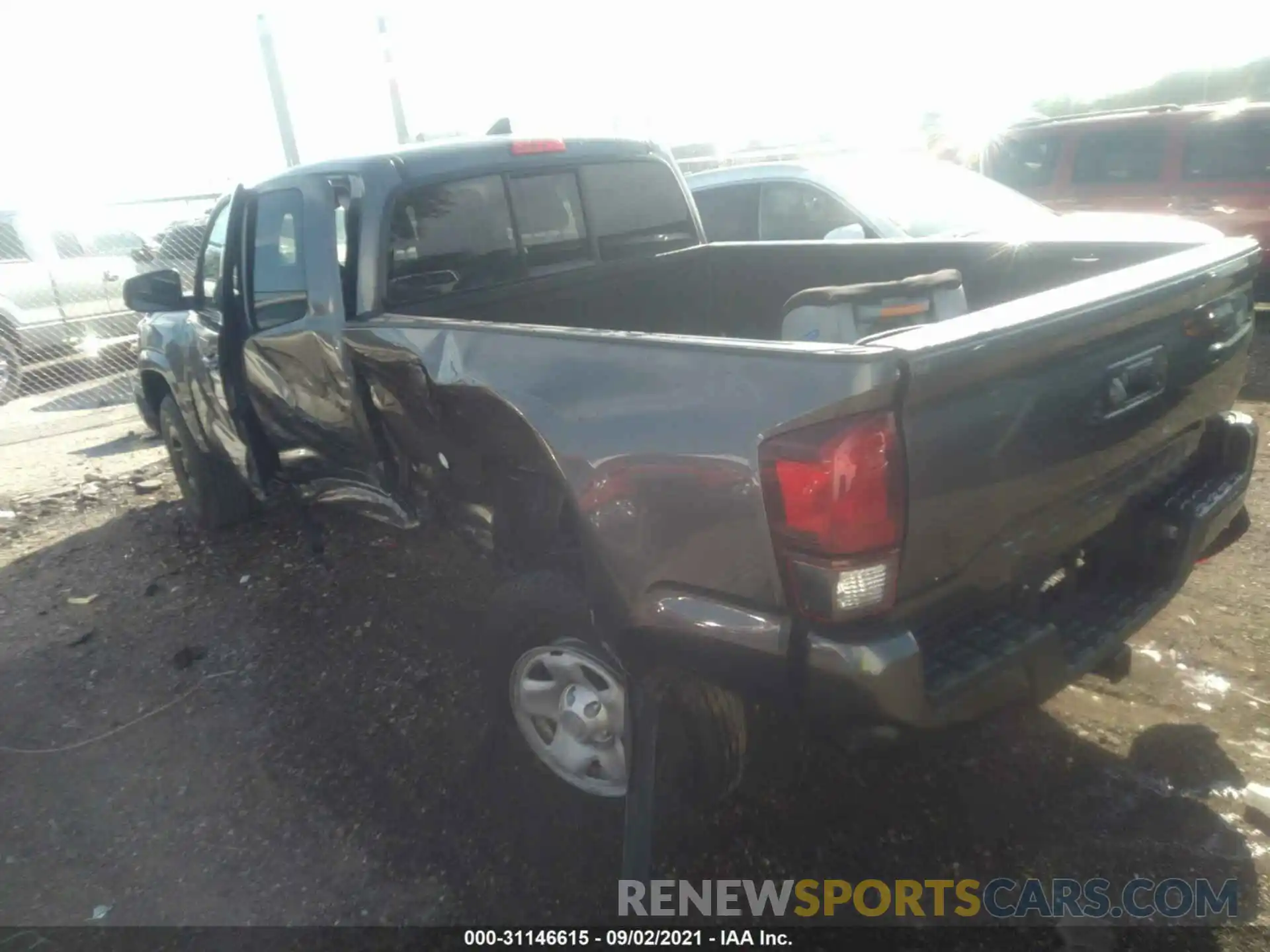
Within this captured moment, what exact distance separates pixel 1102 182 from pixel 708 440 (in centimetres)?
839

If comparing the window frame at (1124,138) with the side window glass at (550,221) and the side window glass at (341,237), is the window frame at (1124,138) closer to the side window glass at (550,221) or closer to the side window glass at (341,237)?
the side window glass at (550,221)

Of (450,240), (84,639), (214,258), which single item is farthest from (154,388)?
(450,240)

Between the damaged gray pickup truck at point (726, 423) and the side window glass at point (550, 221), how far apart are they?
12 millimetres

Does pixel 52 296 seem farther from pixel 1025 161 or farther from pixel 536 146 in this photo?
pixel 1025 161

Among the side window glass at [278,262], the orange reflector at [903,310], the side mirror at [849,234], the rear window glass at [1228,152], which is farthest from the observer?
the rear window glass at [1228,152]

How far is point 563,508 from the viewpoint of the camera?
2770 mm

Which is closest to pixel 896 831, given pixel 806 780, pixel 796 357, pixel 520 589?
pixel 806 780

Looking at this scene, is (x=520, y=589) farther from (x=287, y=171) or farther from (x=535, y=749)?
(x=287, y=171)

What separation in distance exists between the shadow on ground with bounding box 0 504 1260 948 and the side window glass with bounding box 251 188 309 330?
1418mm

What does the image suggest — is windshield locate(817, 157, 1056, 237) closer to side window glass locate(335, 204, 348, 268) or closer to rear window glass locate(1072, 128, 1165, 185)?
rear window glass locate(1072, 128, 1165, 185)

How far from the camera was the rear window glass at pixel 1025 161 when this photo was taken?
9.10m

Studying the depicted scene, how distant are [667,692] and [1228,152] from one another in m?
8.34

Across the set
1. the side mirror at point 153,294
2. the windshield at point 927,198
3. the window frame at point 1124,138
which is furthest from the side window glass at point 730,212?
the window frame at point 1124,138

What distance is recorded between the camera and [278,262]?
379 centimetres
